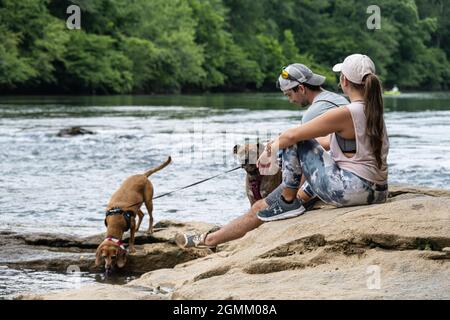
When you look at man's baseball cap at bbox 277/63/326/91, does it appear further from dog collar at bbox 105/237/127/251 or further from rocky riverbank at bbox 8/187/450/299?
dog collar at bbox 105/237/127/251

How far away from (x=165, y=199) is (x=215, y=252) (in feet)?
17.1

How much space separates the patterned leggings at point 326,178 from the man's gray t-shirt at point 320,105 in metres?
0.30

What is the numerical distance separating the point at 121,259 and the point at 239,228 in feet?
3.81

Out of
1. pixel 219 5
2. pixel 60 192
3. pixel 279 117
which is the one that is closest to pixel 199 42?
pixel 219 5

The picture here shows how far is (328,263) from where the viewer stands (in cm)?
571

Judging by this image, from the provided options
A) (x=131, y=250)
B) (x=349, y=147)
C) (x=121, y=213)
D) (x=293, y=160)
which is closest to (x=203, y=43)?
(x=121, y=213)

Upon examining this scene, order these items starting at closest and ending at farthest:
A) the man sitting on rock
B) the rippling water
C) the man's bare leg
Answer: the man sitting on rock, the man's bare leg, the rippling water

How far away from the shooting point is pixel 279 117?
29312 millimetres

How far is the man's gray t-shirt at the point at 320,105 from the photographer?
676 centimetres

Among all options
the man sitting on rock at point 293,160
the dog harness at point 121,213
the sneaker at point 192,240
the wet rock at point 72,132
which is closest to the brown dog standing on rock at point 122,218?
the dog harness at point 121,213

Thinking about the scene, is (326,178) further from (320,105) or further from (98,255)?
(98,255)

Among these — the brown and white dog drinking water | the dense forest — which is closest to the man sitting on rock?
the brown and white dog drinking water

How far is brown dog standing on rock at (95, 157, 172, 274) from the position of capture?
7.51 metres
